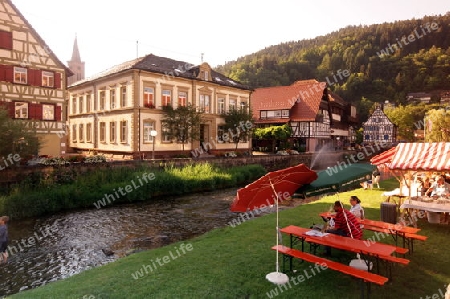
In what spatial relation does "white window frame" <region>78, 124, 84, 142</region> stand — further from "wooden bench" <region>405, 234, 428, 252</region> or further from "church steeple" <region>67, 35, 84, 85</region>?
"church steeple" <region>67, 35, 84, 85</region>

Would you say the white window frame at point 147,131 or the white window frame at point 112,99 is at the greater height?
the white window frame at point 112,99

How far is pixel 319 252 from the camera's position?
820 centimetres

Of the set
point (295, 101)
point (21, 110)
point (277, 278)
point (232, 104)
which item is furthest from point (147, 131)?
point (295, 101)

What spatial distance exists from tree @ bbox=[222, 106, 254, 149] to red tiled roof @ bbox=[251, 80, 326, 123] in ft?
38.3

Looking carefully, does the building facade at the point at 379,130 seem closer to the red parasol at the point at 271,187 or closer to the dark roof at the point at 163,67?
the dark roof at the point at 163,67

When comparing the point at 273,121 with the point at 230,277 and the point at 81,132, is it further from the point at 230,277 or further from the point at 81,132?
the point at 230,277

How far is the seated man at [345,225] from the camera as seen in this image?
23.9ft

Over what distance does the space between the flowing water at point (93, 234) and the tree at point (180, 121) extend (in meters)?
10.9

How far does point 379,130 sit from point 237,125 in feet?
139

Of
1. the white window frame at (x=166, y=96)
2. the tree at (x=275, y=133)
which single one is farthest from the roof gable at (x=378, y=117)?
the white window frame at (x=166, y=96)

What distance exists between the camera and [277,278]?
647 cm

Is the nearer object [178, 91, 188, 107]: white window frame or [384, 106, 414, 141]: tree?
[178, 91, 188, 107]: white window frame

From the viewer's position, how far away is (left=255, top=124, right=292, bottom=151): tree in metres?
41.3

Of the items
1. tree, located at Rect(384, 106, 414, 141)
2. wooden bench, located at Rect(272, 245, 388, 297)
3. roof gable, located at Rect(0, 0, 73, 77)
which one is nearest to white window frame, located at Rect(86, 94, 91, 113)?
roof gable, located at Rect(0, 0, 73, 77)
